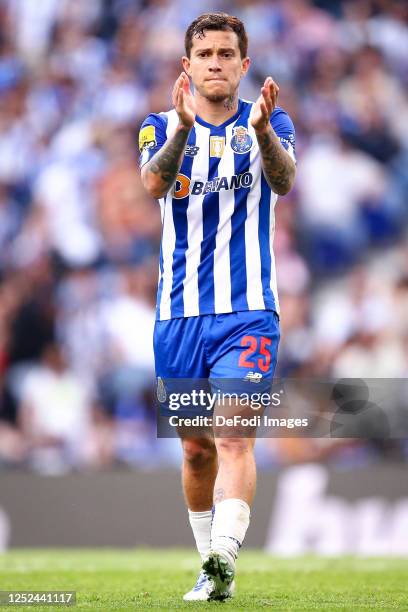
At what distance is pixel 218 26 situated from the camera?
181 inches

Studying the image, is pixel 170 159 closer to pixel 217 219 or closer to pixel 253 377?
pixel 217 219

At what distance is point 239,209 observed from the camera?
462cm

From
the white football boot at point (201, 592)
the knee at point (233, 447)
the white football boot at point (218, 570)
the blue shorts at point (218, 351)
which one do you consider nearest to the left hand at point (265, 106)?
the blue shorts at point (218, 351)

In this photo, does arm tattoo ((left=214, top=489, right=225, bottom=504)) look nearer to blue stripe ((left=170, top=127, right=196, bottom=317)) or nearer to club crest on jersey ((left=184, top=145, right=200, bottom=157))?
blue stripe ((left=170, top=127, right=196, bottom=317))

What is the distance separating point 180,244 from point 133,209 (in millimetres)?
6793

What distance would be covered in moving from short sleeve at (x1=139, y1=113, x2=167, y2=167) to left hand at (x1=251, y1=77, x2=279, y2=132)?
54 cm

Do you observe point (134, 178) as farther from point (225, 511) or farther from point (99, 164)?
point (225, 511)

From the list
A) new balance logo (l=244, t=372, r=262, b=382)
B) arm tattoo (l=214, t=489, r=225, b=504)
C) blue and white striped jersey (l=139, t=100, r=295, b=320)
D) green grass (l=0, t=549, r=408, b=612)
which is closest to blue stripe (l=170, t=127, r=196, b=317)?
blue and white striped jersey (l=139, t=100, r=295, b=320)

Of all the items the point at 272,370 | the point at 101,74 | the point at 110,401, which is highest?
the point at 101,74

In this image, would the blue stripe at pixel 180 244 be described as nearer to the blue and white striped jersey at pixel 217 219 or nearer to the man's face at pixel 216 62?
Answer: the blue and white striped jersey at pixel 217 219

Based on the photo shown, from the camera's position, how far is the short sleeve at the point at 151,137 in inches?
180

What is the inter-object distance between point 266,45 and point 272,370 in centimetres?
803

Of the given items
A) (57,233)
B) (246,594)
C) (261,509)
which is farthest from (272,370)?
(57,233)

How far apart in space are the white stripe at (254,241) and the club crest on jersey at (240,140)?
0.08ft
